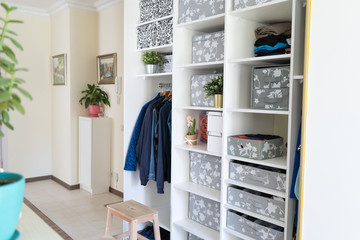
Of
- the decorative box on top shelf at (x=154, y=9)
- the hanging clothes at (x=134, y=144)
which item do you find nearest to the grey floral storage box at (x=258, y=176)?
the hanging clothes at (x=134, y=144)

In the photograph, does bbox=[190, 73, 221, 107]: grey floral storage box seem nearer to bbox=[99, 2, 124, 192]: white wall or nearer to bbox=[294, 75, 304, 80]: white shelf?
bbox=[294, 75, 304, 80]: white shelf

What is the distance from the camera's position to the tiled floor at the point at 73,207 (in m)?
3.55

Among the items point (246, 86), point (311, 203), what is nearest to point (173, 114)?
point (246, 86)

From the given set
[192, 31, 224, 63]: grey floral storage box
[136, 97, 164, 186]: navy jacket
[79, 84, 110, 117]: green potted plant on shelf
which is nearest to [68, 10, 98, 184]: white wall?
[79, 84, 110, 117]: green potted plant on shelf

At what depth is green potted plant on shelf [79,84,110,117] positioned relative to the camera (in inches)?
185

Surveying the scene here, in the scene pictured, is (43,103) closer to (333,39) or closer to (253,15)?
(253,15)

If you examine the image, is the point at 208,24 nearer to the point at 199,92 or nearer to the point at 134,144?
the point at 199,92

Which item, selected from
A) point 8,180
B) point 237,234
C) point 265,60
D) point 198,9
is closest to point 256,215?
point 237,234

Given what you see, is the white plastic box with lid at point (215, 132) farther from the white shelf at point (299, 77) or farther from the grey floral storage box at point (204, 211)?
the white shelf at point (299, 77)

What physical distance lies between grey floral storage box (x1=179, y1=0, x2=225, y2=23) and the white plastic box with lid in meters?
0.76

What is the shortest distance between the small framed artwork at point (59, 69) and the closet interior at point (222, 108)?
212cm

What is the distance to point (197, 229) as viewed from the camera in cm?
267

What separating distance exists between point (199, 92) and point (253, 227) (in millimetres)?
1108

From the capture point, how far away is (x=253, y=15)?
7.49ft
